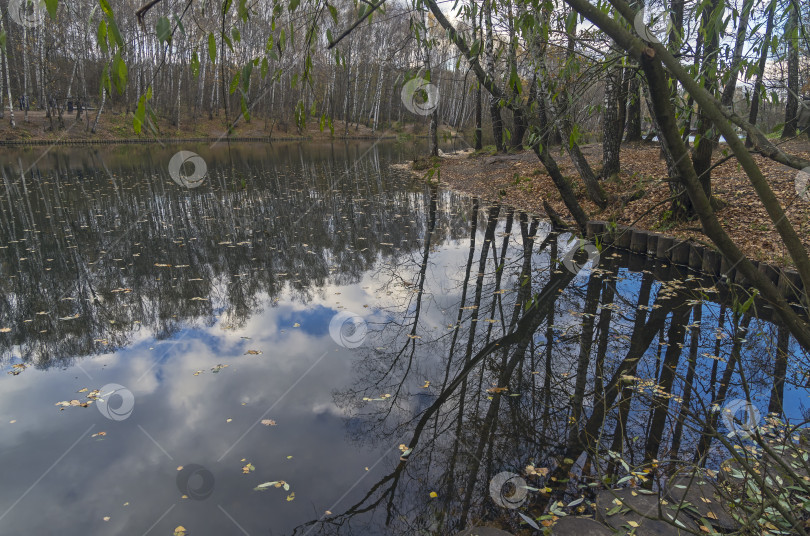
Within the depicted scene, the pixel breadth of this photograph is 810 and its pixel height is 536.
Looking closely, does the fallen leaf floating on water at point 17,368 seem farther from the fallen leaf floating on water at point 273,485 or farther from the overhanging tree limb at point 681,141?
the overhanging tree limb at point 681,141

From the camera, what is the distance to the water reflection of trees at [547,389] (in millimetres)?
3240

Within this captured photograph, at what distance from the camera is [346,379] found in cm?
477

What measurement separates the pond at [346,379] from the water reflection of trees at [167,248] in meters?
0.06

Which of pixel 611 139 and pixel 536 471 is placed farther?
pixel 611 139

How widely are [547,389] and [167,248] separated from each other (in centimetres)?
720

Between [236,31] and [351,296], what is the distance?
528 cm

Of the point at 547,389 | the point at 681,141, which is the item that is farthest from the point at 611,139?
the point at 681,141

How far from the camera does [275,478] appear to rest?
3.46 m

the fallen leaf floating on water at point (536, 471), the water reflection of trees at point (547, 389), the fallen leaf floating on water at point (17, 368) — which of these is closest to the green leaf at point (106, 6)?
the water reflection of trees at point (547, 389)

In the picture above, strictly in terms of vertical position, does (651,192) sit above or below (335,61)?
below

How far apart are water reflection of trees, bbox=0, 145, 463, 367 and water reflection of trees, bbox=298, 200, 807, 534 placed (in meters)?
2.13

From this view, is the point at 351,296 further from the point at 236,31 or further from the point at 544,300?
the point at 236,31

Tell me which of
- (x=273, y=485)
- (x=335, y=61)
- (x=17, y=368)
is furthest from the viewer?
(x=17, y=368)

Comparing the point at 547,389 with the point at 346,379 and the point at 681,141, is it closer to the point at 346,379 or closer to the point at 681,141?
the point at 346,379
